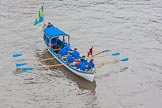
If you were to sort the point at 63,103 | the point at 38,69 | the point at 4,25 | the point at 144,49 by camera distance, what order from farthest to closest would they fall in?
1. the point at 4,25
2. the point at 144,49
3. the point at 38,69
4. the point at 63,103

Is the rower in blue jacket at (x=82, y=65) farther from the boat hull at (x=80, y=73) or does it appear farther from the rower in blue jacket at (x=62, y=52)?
the rower in blue jacket at (x=62, y=52)

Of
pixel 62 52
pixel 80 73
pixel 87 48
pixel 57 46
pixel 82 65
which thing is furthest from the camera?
pixel 87 48

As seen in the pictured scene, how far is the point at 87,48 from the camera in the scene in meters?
30.0

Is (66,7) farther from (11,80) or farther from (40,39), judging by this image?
(11,80)


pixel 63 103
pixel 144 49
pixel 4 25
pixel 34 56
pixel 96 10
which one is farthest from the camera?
pixel 96 10

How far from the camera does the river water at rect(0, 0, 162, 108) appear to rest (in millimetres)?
22281

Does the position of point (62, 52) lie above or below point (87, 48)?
above

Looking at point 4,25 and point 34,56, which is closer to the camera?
point 34,56

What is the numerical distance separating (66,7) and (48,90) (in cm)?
2075

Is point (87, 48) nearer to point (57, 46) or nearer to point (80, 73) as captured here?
point (57, 46)

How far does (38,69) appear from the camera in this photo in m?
26.0

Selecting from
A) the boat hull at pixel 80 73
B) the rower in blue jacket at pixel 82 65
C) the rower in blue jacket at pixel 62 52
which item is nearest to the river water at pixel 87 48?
the boat hull at pixel 80 73

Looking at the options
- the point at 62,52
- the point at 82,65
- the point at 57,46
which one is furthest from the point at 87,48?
the point at 82,65

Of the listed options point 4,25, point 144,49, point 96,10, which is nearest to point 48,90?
point 144,49
